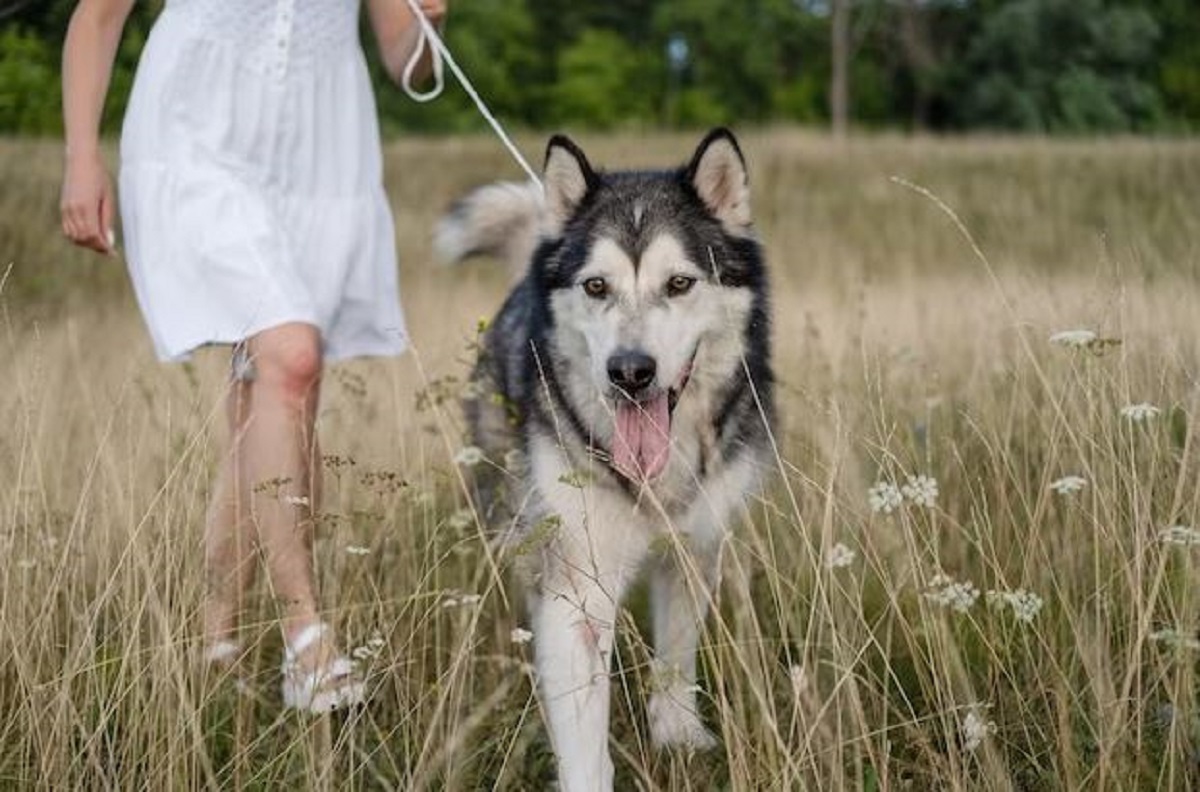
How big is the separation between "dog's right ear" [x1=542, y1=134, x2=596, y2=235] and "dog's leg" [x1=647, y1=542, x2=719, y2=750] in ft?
2.89

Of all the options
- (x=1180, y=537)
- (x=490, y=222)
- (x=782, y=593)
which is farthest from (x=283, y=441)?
(x=1180, y=537)

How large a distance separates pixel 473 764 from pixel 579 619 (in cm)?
37

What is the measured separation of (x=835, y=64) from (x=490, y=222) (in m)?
41.2

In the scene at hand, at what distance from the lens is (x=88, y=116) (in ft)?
11.2

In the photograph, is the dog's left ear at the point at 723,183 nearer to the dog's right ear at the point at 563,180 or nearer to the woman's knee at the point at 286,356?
the dog's right ear at the point at 563,180

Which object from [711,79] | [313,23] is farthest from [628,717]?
[711,79]

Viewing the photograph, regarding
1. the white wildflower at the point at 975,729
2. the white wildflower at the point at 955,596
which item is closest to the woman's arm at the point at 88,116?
the white wildflower at the point at 955,596

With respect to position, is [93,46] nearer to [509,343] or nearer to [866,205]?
[509,343]

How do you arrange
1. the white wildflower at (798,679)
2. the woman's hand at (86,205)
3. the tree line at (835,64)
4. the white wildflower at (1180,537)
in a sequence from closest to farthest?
the white wildflower at (798,679) → the white wildflower at (1180,537) → the woman's hand at (86,205) → the tree line at (835,64)

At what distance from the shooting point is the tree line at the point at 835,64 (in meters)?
44.6

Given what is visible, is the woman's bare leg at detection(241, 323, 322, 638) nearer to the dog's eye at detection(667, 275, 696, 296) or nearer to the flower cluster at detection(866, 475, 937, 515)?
the dog's eye at detection(667, 275, 696, 296)

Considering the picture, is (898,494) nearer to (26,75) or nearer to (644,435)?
(644,435)

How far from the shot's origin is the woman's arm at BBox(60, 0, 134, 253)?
A: 3.29 metres

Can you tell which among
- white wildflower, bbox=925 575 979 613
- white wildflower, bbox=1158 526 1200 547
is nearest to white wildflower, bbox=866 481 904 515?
white wildflower, bbox=925 575 979 613
